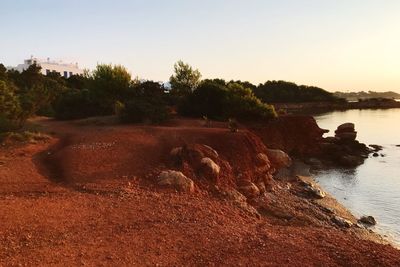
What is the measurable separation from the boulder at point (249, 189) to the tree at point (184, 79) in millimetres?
22880

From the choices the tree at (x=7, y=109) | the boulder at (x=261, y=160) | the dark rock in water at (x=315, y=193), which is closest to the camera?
the tree at (x=7, y=109)

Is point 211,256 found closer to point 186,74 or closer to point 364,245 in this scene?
point 364,245

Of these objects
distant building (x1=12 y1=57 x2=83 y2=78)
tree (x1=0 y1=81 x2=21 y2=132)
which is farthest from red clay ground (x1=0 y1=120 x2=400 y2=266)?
distant building (x1=12 y1=57 x2=83 y2=78)

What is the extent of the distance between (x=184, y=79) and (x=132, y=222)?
31.4 m

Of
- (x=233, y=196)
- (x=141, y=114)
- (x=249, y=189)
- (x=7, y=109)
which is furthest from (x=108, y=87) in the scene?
(x=233, y=196)

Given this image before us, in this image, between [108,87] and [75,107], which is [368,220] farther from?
[75,107]

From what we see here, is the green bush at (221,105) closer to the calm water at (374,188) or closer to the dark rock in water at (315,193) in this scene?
the calm water at (374,188)

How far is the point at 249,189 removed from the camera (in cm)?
1989

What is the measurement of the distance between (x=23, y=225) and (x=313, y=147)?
31453 millimetres

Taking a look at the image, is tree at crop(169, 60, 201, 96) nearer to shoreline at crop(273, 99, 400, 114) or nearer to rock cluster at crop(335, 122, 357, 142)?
rock cluster at crop(335, 122, 357, 142)

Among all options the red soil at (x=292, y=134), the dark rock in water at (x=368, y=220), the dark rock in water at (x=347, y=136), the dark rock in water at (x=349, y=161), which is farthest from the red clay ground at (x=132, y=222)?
the dark rock in water at (x=347, y=136)

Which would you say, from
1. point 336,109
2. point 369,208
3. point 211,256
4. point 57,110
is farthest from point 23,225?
point 336,109

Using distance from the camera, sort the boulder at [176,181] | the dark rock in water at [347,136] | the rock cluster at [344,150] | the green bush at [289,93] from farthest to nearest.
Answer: the green bush at [289,93], the dark rock in water at [347,136], the rock cluster at [344,150], the boulder at [176,181]

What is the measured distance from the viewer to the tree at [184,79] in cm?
4194
